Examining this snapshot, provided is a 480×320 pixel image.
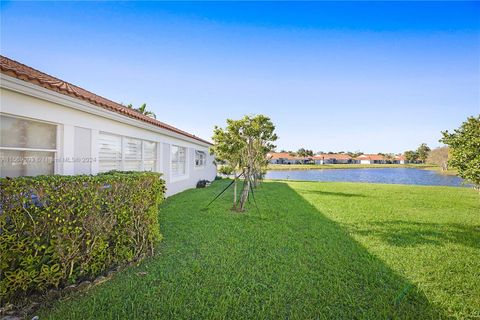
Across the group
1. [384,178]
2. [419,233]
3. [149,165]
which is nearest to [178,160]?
[149,165]

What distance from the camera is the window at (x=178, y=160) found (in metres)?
11.4

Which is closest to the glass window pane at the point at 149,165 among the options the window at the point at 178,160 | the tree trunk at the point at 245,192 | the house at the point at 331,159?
the window at the point at 178,160

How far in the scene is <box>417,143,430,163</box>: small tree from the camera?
3356 inches

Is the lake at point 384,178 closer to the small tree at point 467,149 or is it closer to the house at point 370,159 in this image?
the small tree at point 467,149

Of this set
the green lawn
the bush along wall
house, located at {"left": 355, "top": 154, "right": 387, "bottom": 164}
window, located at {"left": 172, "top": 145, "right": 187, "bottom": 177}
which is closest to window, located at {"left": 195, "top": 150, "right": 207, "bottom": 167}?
window, located at {"left": 172, "top": 145, "right": 187, "bottom": 177}

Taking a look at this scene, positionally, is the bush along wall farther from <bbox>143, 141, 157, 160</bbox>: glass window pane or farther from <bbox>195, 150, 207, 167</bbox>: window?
<bbox>195, 150, 207, 167</bbox>: window

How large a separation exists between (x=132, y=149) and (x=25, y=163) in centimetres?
→ 356

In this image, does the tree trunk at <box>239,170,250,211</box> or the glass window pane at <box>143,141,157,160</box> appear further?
the glass window pane at <box>143,141,157,160</box>

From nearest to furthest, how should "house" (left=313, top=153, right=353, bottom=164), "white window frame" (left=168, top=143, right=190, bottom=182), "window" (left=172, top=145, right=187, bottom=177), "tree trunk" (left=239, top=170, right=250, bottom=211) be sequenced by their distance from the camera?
1. "tree trunk" (left=239, top=170, right=250, bottom=211)
2. "white window frame" (left=168, top=143, right=190, bottom=182)
3. "window" (left=172, top=145, right=187, bottom=177)
4. "house" (left=313, top=153, right=353, bottom=164)

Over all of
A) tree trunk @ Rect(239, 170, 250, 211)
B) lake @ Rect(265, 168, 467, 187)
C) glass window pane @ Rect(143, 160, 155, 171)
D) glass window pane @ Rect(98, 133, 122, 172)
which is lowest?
lake @ Rect(265, 168, 467, 187)

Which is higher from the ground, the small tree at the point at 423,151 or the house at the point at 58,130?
the small tree at the point at 423,151

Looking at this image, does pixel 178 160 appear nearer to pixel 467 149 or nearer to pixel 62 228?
pixel 62 228

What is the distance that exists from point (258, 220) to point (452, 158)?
19.6ft

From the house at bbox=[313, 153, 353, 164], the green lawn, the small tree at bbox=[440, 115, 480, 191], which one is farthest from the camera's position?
the house at bbox=[313, 153, 353, 164]
